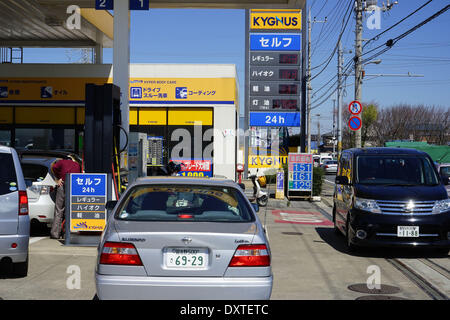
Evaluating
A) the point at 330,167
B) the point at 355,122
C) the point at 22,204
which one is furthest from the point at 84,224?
the point at 330,167

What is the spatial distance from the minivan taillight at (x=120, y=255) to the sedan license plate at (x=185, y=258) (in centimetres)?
26

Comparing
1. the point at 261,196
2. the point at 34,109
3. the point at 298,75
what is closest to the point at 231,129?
the point at 298,75

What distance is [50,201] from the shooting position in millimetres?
11492

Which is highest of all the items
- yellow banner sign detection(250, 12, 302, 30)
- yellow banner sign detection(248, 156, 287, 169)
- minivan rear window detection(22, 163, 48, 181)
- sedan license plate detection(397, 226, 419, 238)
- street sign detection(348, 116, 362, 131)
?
yellow banner sign detection(250, 12, 302, 30)

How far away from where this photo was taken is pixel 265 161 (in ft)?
109

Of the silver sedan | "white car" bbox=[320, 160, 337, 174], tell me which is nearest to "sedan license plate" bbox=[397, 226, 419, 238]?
the silver sedan

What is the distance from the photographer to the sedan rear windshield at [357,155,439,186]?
11.0 meters

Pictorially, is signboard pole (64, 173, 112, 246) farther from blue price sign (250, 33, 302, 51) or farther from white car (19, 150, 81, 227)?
blue price sign (250, 33, 302, 51)

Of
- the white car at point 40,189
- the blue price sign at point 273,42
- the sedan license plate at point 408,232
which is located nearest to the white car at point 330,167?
the blue price sign at point 273,42

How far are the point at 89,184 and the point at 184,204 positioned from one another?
5.11 metres

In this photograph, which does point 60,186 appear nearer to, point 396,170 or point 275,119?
point 396,170

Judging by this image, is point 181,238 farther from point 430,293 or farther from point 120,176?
point 120,176

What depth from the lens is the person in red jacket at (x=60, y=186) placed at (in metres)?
11.2

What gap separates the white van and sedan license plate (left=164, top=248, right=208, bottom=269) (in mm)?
3034
